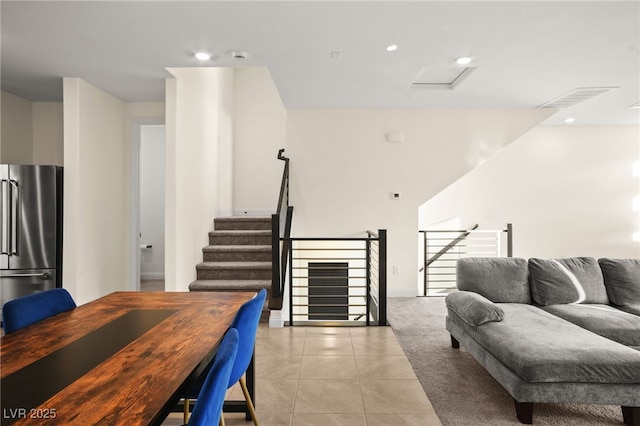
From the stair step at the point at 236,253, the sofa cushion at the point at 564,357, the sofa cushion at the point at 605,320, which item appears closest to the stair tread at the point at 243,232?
the stair step at the point at 236,253

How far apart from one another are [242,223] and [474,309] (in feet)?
14.3

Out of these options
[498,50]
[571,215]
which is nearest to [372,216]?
[498,50]

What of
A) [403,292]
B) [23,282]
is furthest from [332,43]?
[23,282]

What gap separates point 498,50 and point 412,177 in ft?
9.12

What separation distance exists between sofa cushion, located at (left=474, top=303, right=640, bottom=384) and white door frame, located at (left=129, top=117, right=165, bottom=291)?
481 cm

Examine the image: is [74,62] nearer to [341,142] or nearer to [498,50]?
[341,142]

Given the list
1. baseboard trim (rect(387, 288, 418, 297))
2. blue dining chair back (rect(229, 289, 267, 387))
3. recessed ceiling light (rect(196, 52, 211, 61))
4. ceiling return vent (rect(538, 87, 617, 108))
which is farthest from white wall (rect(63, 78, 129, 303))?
ceiling return vent (rect(538, 87, 617, 108))

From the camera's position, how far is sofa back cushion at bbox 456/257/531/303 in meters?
3.88

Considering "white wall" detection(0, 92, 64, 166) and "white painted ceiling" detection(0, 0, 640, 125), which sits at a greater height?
"white painted ceiling" detection(0, 0, 640, 125)

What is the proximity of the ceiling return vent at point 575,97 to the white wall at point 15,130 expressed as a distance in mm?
7147

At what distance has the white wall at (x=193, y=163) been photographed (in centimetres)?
491

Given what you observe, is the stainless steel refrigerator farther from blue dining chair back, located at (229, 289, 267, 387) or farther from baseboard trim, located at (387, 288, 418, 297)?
baseboard trim, located at (387, 288, 418, 297)

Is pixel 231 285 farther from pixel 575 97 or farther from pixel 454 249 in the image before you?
pixel 575 97

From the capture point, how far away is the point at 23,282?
463cm
